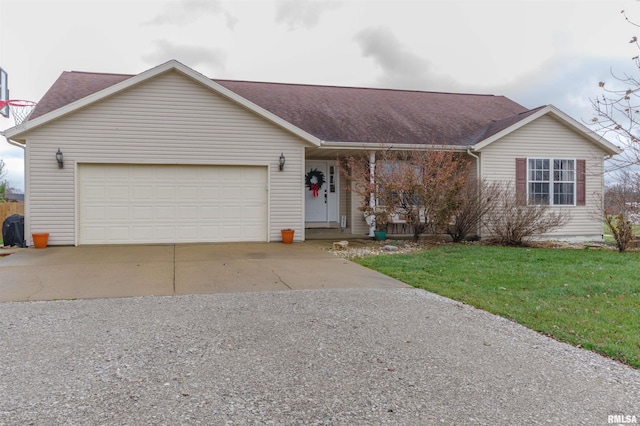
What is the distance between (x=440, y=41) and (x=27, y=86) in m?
19.0

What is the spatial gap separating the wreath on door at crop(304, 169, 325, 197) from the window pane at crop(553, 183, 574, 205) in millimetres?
7453

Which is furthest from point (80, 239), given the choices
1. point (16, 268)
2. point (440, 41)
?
point (440, 41)

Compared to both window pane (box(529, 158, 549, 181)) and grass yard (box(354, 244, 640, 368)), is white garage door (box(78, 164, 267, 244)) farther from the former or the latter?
window pane (box(529, 158, 549, 181))

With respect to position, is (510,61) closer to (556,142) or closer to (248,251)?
(556,142)

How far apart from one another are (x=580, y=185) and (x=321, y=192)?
836 cm

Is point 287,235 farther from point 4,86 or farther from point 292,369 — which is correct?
point 4,86

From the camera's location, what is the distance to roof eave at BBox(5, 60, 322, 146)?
9.93 m

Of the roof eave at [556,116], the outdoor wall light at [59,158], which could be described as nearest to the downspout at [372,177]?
the roof eave at [556,116]

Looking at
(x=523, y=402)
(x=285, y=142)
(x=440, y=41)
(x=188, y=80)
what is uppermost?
(x=440, y=41)

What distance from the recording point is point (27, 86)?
1997 cm

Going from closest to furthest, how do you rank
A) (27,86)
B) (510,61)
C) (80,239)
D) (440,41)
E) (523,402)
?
(523,402)
(80,239)
(510,61)
(440,41)
(27,86)

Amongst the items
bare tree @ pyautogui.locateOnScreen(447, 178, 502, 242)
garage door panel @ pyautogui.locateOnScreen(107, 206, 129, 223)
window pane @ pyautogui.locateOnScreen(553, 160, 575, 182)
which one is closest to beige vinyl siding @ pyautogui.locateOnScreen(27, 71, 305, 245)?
garage door panel @ pyautogui.locateOnScreen(107, 206, 129, 223)

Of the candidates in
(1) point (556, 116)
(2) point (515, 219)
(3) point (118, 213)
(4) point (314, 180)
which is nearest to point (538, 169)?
(1) point (556, 116)

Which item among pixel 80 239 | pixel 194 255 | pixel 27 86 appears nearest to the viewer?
pixel 194 255
